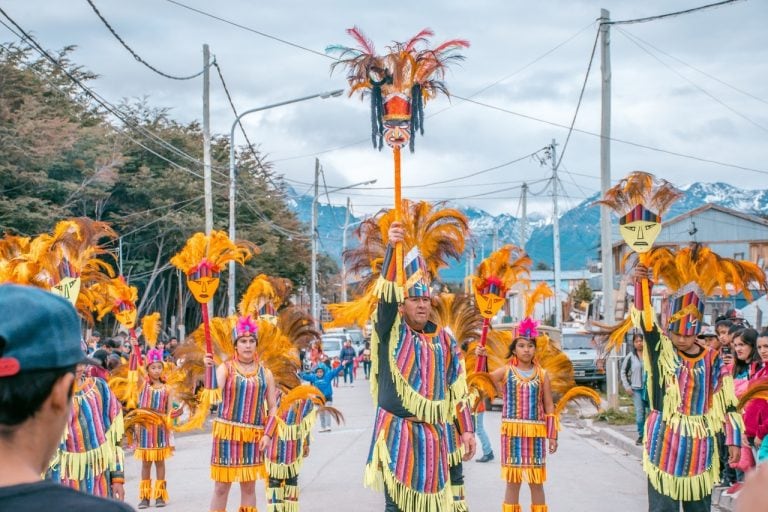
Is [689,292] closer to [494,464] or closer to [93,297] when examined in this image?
[93,297]

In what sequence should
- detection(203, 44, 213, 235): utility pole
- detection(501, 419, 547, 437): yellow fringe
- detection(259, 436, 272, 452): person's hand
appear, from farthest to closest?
detection(203, 44, 213, 235): utility pole < detection(501, 419, 547, 437): yellow fringe < detection(259, 436, 272, 452): person's hand

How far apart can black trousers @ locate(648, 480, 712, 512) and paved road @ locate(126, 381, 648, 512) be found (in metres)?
2.70

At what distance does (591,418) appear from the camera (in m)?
21.2

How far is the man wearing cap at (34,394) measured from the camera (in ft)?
6.93

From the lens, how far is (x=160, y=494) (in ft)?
36.5

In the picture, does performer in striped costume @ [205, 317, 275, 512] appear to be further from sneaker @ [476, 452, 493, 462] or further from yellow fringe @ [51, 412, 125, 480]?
sneaker @ [476, 452, 493, 462]

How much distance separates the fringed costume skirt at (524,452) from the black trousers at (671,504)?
1.44 metres

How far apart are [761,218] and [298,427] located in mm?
50263

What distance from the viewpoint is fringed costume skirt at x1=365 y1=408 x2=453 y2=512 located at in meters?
7.11

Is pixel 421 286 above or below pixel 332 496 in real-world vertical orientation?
above

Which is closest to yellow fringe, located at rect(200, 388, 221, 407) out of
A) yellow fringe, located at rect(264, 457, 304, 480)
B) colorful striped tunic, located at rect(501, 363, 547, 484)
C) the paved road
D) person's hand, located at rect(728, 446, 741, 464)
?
yellow fringe, located at rect(264, 457, 304, 480)

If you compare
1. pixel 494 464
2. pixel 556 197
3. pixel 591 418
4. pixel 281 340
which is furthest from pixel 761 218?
pixel 281 340

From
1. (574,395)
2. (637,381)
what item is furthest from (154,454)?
(637,381)

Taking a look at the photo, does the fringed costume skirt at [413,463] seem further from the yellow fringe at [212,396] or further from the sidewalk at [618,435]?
the sidewalk at [618,435]
